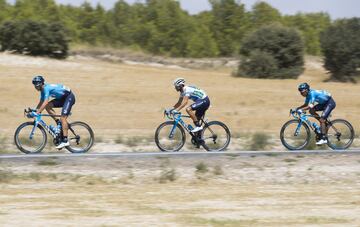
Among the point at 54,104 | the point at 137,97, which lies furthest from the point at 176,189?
the point at 137,97

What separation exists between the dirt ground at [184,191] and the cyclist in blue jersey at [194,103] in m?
1.88

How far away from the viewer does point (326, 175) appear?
16703mm

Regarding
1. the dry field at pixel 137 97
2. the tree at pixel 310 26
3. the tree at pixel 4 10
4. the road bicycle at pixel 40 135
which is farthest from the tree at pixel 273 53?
the tree at pixel 310 26

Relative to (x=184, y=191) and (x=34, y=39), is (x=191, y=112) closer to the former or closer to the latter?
(x=184, y=191)

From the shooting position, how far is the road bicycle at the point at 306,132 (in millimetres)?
20281

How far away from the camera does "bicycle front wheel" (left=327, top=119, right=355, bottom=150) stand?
20.4 metres

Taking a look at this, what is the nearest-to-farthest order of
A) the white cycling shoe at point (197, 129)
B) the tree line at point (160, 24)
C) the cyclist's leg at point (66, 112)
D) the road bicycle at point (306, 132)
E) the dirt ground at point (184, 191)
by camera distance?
the dirt ground at point (184, 191)
the cyclist's leg at point (66, 112)
the white cycling shoe at point (197, 129)
the road bicycle at point (306, 132)
the tree line at point (160, 24)

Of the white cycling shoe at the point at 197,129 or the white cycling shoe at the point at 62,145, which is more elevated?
the white cycling shoe at the point at 197,129

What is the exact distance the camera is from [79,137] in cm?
1891

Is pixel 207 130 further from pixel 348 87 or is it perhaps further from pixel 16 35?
pixel 16 35

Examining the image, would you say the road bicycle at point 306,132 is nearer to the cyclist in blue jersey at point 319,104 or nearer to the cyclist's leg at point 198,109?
the cyclist in blue jersey at point 319,104

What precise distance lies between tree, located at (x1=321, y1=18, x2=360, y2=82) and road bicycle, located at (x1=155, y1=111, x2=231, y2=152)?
122 ft

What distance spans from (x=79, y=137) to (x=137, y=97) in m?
20.4

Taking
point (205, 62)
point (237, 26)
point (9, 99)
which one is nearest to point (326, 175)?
point (9, 99)
